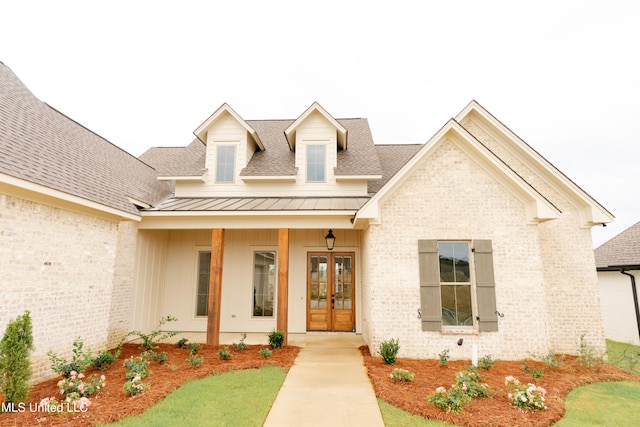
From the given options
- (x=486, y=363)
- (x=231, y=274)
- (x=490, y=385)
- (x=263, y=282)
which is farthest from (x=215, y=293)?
(x=486, y=363)

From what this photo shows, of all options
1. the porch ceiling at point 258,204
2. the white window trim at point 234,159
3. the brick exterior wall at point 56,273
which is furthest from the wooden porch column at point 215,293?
the white window trim at point 234,159

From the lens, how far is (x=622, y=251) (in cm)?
1221

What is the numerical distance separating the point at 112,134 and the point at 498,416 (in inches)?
3316

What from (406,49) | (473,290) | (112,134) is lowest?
(473,290)

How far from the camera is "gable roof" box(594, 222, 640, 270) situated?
36.5ft

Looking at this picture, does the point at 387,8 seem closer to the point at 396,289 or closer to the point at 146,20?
the point at 396,289

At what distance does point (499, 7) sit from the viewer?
481 inches

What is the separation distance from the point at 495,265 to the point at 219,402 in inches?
264

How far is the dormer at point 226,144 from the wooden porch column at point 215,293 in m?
2.96

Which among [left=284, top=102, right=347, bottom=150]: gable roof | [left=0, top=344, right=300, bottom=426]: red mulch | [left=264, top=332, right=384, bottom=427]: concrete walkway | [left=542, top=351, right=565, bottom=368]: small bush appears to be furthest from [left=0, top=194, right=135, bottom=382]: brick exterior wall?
[left=542, top=351, right=565, bottom=368]: small bush

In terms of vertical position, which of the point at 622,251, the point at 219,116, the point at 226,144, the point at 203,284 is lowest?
the point at 203,284

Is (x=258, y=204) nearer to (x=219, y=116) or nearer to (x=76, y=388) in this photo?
(x=219, y=116)

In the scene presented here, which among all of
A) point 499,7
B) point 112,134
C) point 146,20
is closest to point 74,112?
point 112,134

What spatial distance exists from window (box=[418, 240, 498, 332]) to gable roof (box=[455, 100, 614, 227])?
317 cm
